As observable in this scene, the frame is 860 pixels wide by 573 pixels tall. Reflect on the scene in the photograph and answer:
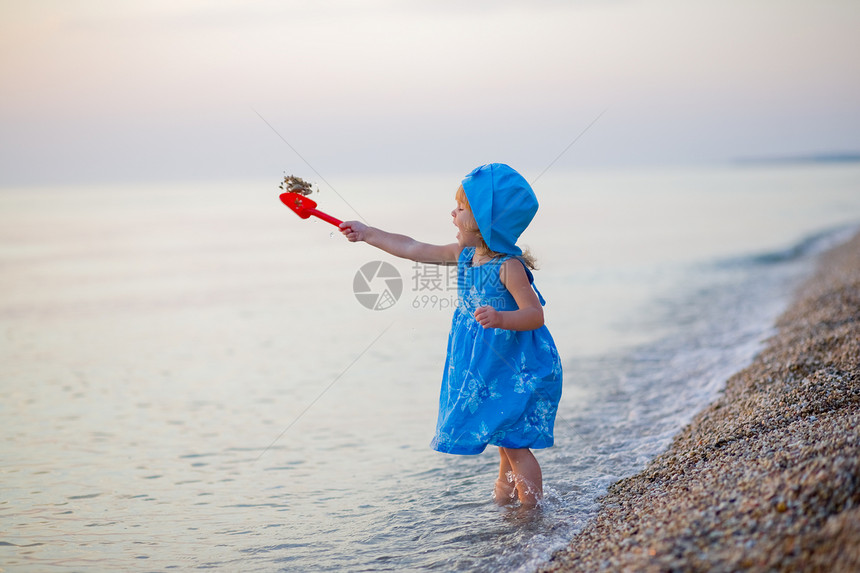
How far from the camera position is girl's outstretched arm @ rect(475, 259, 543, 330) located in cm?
337

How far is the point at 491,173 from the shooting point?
11.9 feet

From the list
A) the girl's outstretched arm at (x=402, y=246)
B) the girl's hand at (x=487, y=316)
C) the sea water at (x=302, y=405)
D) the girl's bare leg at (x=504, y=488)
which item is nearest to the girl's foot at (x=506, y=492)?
the girl's bare leg at (x=504, y=488)

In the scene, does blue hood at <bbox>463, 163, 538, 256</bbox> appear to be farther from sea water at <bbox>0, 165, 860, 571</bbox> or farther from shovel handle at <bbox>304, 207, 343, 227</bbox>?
sea water at <bbox>0, 165, 860, 571</bbox>

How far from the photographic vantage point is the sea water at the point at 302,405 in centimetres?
391

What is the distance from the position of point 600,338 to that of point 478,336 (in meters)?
5.89

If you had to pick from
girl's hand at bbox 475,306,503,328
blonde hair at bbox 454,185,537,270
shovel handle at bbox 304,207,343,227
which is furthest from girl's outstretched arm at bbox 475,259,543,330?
shovel handle at bbox 304,207,343,227

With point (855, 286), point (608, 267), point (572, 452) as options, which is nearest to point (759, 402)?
point (572, 452)

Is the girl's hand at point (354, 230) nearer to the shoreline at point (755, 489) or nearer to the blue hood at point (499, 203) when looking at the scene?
the blue hood at point (499, 203)

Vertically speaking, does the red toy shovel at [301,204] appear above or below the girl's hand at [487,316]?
above

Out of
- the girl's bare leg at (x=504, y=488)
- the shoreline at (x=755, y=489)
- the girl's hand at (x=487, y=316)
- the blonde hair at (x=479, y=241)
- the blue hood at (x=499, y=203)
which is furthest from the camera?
Answer: the girl's bare leg at (x=504, y=488)

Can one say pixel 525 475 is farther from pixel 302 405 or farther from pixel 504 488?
pixel 302 405

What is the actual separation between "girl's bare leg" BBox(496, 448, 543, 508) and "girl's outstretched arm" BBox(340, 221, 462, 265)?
1.13 meters

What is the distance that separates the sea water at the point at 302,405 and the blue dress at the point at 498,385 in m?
0.55

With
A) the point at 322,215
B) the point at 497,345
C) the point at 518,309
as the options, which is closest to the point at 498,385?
the point at 497,345
